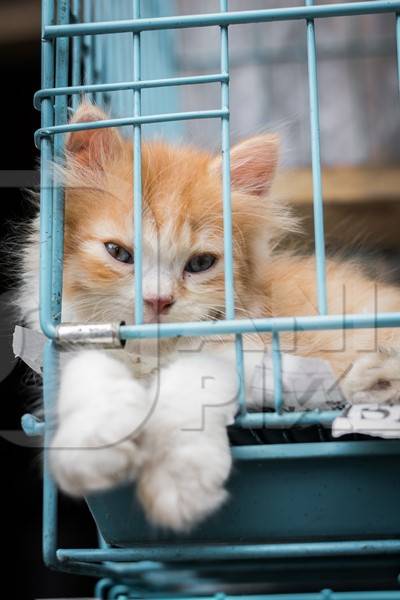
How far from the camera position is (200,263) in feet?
4.83

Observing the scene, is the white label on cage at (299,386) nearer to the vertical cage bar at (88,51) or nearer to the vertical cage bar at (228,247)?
the vertical cage bar at (228,247)

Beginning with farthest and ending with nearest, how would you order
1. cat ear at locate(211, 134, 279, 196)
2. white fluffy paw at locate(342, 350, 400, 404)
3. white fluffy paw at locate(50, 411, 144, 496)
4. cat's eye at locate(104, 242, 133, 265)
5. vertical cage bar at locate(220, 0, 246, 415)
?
cat ear at locate(211, 134, 279, 196)
cat's eye at locate(104, 242, 133, 265)
white fluffy paw at locate(342, 350, 400, 404)
vertical cage bar at locate(220, 0, 246, 415)
white fluffy paw at locate(50, 411, 144, 496)

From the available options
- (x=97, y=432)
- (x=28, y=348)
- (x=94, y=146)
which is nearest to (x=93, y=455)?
(x=97, y=432)

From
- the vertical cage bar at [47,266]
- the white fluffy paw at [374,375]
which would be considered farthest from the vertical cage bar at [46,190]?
the white fluffy paw at [374,375]

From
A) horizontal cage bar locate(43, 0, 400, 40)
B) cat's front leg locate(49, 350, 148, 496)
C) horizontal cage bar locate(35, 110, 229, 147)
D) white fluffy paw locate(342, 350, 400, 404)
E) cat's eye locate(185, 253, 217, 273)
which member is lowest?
cat's front leg locate(49, 350, 148, 496)

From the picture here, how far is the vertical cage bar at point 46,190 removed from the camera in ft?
3.39

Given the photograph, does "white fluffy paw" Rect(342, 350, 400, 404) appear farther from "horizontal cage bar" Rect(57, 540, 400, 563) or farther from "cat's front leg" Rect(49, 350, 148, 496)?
"cat's front leg" Rect(49, 350, 148, 496)

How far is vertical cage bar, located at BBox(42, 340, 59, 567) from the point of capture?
102cm

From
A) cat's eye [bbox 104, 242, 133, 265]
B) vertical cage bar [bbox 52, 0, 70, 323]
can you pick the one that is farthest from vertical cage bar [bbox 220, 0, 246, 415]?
cat's eye [bbox 104, 242, 133, 265]

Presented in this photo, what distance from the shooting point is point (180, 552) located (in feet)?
3.30

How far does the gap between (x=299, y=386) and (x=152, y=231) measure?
489 mm

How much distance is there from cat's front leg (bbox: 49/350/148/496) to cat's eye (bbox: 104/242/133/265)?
405 millimetres

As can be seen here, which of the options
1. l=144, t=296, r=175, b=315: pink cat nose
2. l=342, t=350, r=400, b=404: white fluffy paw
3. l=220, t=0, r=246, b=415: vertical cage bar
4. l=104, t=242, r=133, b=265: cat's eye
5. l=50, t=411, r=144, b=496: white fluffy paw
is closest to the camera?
l=50, t=411, r=144, b=496: white fluffy paw

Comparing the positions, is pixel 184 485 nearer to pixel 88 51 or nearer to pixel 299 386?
pixel 299 386
